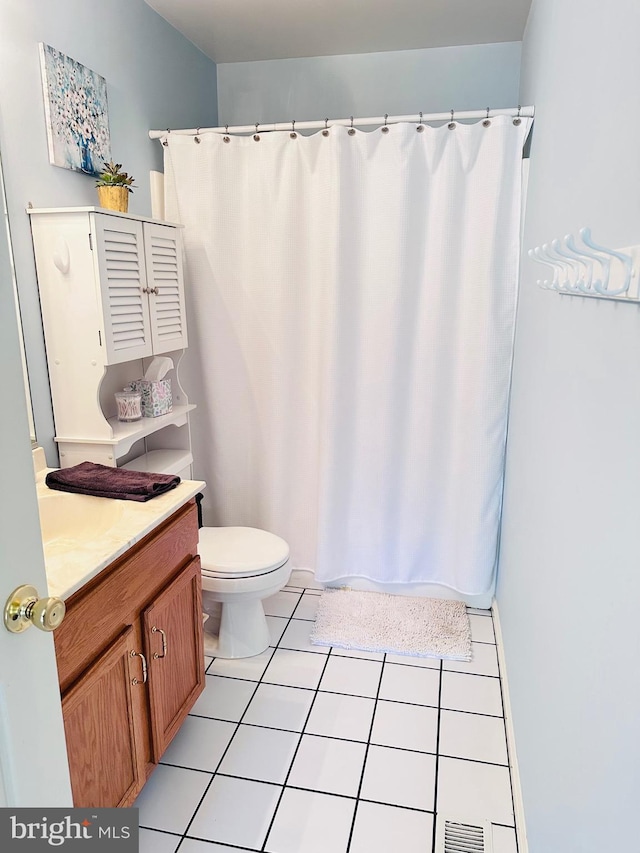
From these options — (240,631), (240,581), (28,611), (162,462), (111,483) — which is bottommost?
(240,631)

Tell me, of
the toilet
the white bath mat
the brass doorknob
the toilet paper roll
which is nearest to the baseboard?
the white bath mat

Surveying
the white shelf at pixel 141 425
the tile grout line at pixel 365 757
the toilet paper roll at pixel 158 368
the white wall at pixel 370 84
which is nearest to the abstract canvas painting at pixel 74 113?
the toilet paper roll at pixel 158 368

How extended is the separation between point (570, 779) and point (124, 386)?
1.91 m

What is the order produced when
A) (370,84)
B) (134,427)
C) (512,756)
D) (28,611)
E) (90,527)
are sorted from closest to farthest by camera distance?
(28,611), (90,527), (512,756), (134,427), (370,84)

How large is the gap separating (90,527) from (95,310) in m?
0.67

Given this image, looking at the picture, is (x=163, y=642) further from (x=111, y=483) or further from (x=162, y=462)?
(x=162, y=462)

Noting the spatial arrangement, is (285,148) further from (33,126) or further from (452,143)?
(33,126)

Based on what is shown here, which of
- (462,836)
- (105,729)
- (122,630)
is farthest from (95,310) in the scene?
(462,836)

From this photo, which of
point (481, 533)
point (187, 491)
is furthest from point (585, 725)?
point (481, 533)

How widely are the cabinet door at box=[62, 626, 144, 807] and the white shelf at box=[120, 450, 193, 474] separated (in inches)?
36.3

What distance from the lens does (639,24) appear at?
928mm

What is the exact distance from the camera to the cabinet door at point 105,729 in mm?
1312

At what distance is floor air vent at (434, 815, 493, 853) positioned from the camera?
62.1 inches

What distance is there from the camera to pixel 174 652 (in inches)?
70.1
